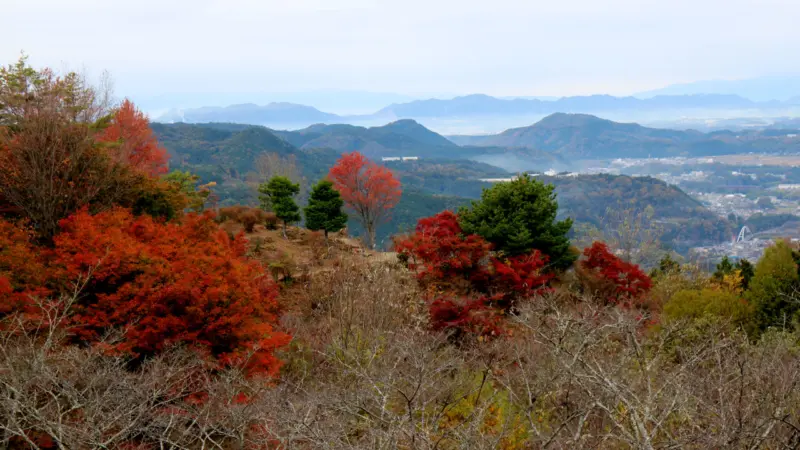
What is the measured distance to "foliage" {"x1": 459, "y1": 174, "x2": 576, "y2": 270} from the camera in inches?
575

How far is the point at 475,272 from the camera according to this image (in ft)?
45.8

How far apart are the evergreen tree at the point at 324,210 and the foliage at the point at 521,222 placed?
7811mm

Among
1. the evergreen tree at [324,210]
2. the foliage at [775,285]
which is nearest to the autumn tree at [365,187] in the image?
the evergreen tree at [324,210]

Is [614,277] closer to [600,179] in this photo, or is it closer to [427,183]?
[600,179]

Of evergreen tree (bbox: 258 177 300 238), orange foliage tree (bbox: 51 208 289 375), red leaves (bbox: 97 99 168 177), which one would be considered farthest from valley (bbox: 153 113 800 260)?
orange foliage tree (bbox: 51 208 289 375)

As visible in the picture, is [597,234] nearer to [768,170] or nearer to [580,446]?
[580,446]

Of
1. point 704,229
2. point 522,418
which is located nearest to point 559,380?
point 522,418

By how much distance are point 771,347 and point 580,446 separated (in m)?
6.05

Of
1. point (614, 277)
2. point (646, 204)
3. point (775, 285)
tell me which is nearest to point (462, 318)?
point (614, 277)

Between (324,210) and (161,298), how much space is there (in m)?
13.7

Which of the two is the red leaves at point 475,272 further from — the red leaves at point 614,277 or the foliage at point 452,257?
the red leaves at point 614,277

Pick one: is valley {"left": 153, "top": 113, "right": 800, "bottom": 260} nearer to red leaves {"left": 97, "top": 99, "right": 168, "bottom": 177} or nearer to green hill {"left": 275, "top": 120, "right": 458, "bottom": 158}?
green hill {"left": 275, "top": 120, "right": 458, "bottom": 158}

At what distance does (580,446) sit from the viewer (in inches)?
189

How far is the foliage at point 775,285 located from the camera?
36.2 feet
